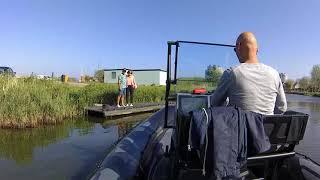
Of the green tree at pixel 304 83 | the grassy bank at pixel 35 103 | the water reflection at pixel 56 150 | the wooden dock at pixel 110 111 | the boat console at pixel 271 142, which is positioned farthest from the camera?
the green tree at pixel 304 83

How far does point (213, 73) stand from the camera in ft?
15.7

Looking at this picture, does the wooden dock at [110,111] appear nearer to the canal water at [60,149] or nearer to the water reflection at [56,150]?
the canal water at [60,149]

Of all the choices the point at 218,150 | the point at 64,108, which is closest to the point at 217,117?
the point at 218,150

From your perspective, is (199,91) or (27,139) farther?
(27,139)

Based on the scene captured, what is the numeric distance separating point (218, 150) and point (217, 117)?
25cm

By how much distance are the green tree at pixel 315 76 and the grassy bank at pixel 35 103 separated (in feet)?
276

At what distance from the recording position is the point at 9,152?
9.28 metres

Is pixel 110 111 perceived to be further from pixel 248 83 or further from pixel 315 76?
pixel 315 76

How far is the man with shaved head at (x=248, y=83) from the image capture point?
3.40 metres

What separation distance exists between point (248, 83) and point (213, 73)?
1.40 metres

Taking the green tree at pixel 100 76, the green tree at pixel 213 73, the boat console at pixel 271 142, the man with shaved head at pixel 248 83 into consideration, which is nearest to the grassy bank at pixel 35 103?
the green tree at pixel 213 73

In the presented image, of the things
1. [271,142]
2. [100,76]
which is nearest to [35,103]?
[271,142]

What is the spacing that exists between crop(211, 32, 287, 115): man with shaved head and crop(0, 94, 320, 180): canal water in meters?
2.63

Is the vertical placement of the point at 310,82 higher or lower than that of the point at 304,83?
higher
